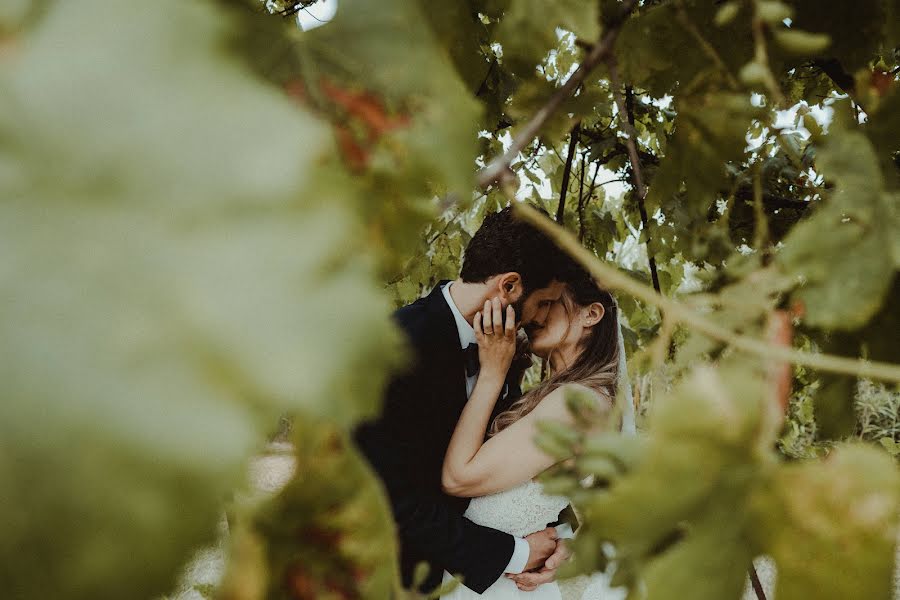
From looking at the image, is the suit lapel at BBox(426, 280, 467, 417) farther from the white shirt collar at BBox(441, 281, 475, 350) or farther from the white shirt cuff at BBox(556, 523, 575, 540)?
the white shirt cuff at BBox(556, 523, 575, 540)

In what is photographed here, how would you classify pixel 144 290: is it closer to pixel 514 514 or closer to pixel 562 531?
pixel 514 514

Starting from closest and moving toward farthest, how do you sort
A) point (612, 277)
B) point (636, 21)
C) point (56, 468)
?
point (56, 468), point (612, 277), point (636, 21)

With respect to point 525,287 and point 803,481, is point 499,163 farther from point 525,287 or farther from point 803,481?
point 525,287

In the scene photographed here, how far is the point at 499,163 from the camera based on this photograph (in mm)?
343

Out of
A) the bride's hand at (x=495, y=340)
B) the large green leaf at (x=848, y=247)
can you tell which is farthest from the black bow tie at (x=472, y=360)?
the large green leaf at (x=848, y=247)

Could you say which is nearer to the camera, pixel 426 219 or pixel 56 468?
pixel 56 468

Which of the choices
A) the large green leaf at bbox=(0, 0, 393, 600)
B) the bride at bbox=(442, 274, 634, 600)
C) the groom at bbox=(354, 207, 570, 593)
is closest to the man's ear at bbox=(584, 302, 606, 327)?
the bride at bbox=(442, 274, 634, 600)

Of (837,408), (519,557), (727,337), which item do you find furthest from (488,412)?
(727,337)

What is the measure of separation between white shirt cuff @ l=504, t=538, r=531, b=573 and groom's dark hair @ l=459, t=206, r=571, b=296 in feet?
2.48

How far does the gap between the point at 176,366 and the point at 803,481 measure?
0.89 feet

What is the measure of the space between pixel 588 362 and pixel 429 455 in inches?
22.9

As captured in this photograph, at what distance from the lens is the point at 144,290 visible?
0.60ft

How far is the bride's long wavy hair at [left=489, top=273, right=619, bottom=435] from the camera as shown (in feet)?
5.43

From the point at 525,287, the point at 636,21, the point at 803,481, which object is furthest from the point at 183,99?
the point at 525,287
